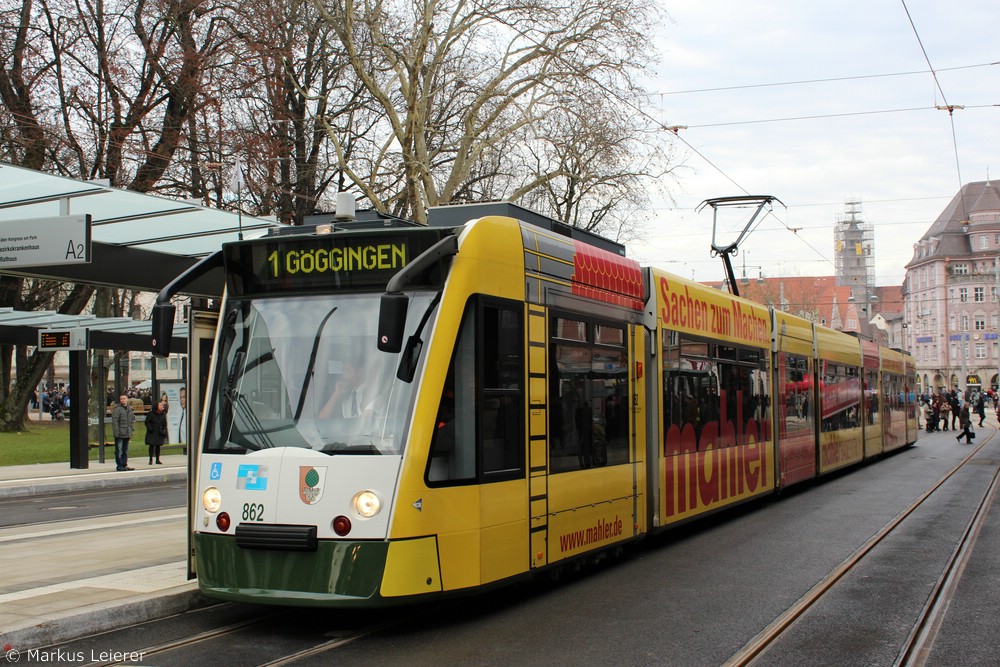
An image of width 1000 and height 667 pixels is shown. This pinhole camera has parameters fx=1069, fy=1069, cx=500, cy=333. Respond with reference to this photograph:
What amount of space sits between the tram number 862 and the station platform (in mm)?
1212

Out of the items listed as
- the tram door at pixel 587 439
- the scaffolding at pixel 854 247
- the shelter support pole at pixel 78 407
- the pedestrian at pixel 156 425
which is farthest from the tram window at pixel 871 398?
the scaffolding at pixel 854 247

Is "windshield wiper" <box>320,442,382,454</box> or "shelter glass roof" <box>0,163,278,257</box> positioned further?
"shelter glass roof" <box>0,163,278,257</box>

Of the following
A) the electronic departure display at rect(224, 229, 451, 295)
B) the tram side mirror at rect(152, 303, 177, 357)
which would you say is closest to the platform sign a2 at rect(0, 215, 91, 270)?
the electronic departure display at rect(224, 229, 451, 295)

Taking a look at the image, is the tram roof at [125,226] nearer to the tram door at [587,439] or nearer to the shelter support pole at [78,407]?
the shelter support pole at [78,407]

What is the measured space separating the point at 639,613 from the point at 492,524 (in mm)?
1362

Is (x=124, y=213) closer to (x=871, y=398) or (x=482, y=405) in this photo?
(x=482, y=405)

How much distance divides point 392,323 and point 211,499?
2.03m

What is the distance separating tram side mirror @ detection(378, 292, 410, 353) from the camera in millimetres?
6441

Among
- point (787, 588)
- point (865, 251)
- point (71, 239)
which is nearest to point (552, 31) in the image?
point (71, 239)

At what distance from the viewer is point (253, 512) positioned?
7.15 metres

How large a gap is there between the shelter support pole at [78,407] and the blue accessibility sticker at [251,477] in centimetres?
1776

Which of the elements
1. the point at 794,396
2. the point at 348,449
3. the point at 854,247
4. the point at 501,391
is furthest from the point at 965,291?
the point at 348,449

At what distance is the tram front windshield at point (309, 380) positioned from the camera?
23.2ft

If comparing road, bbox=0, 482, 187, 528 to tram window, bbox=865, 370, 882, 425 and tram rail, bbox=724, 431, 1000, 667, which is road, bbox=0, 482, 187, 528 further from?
tram window, bbox=865, 370, 882, 425
